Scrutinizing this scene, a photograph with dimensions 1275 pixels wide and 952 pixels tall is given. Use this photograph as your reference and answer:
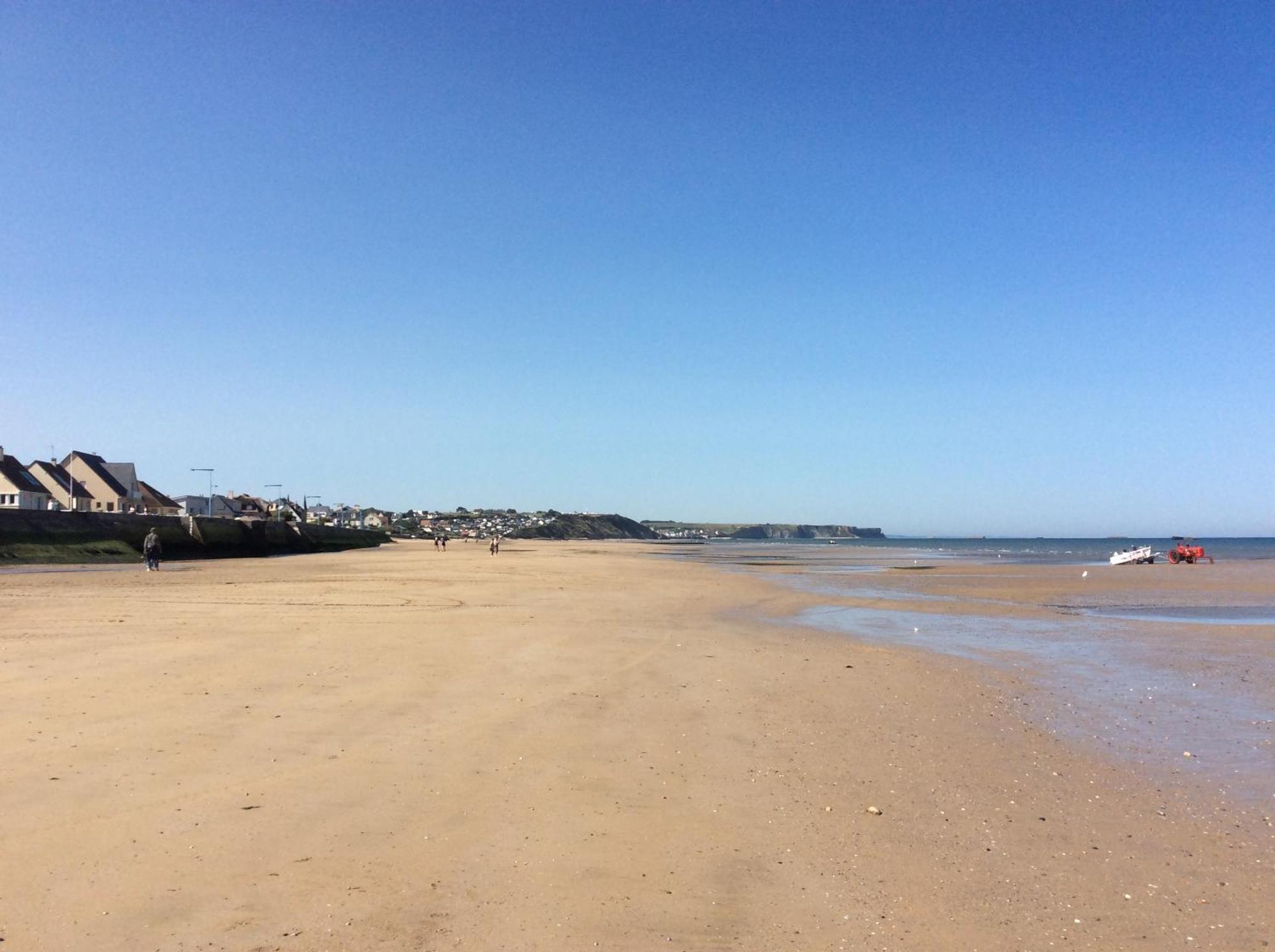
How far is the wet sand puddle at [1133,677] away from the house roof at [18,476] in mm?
72436

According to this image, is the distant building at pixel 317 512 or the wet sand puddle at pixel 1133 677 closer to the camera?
the wet sand puddle at pixel 1133 677

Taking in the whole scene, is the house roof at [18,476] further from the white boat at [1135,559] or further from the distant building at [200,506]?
the white boat at [1135,559]

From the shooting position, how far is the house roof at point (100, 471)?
8219 centimetres

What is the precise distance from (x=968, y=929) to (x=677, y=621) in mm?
14843

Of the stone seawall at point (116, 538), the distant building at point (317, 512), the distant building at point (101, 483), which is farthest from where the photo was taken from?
the distant building at point (317, 512)

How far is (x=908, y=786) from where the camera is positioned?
7.45 meters

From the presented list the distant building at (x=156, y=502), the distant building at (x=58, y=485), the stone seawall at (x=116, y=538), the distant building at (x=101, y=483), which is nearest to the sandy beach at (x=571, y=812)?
the stone seawall at (x=116, y=538)

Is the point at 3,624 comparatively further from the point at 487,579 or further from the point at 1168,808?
the point at 487,579

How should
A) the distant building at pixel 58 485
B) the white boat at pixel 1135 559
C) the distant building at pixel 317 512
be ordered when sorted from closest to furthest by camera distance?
the white boat at pixel 1135 559, the distant building at pixel 58 485, the distant building at pixel 317 512

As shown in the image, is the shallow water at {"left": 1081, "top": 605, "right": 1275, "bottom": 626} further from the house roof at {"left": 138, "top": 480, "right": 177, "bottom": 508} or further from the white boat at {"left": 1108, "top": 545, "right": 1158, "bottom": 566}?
Result: the house roof at {"left": 138, "top": 480, "right": 177, "bottom": 508}

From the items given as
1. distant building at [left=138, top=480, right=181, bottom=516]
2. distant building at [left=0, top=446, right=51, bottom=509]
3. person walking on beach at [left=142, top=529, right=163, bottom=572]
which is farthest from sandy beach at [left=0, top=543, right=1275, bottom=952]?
distant building at [left=138, top=480, right=181, bottom=516]

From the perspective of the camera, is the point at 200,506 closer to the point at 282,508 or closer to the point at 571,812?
the point at 282,508

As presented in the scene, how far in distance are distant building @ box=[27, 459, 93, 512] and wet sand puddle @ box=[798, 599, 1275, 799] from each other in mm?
75570

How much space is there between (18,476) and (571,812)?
82581 millimetres
